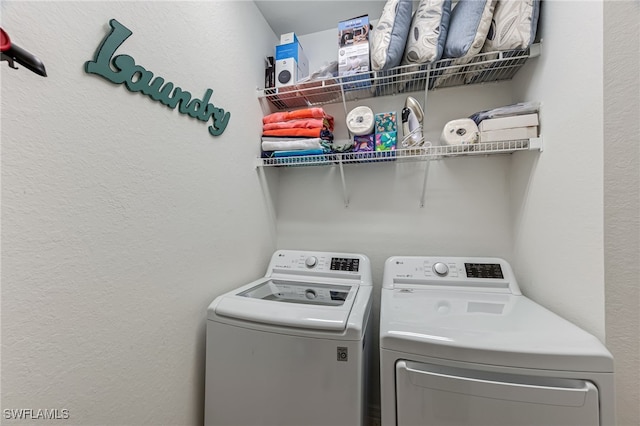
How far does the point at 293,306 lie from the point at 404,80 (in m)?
1.42

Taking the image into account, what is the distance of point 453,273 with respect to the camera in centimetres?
134

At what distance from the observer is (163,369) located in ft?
3.08

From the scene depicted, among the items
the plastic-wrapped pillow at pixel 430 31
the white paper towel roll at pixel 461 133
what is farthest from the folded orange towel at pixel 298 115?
the white paper towel roll at pixel 461 133

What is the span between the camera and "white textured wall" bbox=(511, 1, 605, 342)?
2.63 ft

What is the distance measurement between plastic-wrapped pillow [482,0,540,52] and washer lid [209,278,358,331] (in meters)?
1.41

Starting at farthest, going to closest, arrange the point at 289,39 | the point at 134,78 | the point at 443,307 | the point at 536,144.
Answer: the point at 289,39
the point at 536,144
the point at 443,307
the point at 134,78

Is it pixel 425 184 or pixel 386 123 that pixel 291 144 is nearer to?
pixel 386 123

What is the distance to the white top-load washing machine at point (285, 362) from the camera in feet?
2.97

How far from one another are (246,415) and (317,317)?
52 centimetres

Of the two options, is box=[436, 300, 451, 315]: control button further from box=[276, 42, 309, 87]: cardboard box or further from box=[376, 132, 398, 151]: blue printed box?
box=[276, 42, 309, 87]: cardboard box

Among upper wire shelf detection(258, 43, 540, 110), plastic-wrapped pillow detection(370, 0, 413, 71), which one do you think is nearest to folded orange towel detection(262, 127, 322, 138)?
upper wire shelf detection(258, 43, 540, 110)

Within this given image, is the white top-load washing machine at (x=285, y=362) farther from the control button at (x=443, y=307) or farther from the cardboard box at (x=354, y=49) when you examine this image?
the cardboard box at (x=354, y=49)

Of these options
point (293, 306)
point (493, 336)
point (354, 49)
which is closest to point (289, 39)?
point (354, 49)

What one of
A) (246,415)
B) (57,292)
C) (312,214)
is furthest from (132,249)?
(312,214)
